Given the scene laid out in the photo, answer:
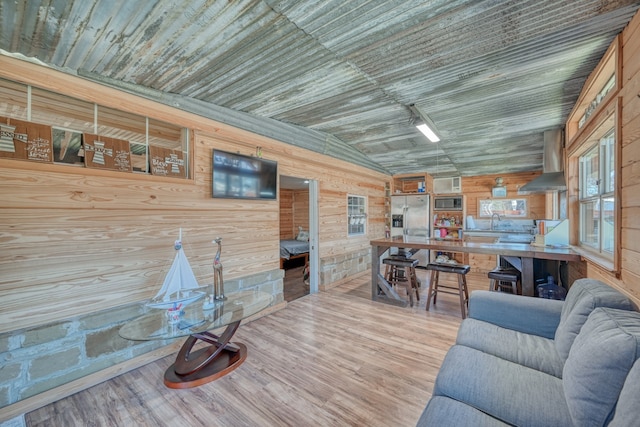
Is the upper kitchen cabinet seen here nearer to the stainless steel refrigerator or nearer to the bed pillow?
the stainless steel refrigerator

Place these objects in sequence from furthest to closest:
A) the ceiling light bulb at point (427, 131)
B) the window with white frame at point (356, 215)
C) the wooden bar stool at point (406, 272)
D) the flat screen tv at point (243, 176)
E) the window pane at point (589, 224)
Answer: the window with white frame at point (356, 215), the wooden bar stool at point (406, 272), the ceiling light bulb at point (427, 131), the flat screen tv at point (243, 176), the window pane at point (589, 224)

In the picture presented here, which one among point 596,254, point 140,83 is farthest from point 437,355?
point 140,83

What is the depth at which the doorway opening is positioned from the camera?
15.4ft

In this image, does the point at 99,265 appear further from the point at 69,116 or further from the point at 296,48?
the point at 296,48

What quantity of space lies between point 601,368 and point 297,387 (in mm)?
1850

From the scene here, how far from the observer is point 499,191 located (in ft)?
20.7

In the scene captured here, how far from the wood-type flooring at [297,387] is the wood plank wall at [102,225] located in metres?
0.72

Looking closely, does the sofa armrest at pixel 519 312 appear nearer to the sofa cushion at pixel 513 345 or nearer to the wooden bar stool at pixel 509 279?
the sofa cushion at pixel 513 345

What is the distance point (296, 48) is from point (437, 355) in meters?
3.05

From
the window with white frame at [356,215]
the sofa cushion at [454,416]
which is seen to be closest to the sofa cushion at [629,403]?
the sofa cushion at [454,416]

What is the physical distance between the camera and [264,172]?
12.0ft

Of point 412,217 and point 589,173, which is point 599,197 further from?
point 412,217

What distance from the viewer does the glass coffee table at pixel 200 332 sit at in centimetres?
200

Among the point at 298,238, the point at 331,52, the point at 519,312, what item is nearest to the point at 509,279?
the point at 519,312
